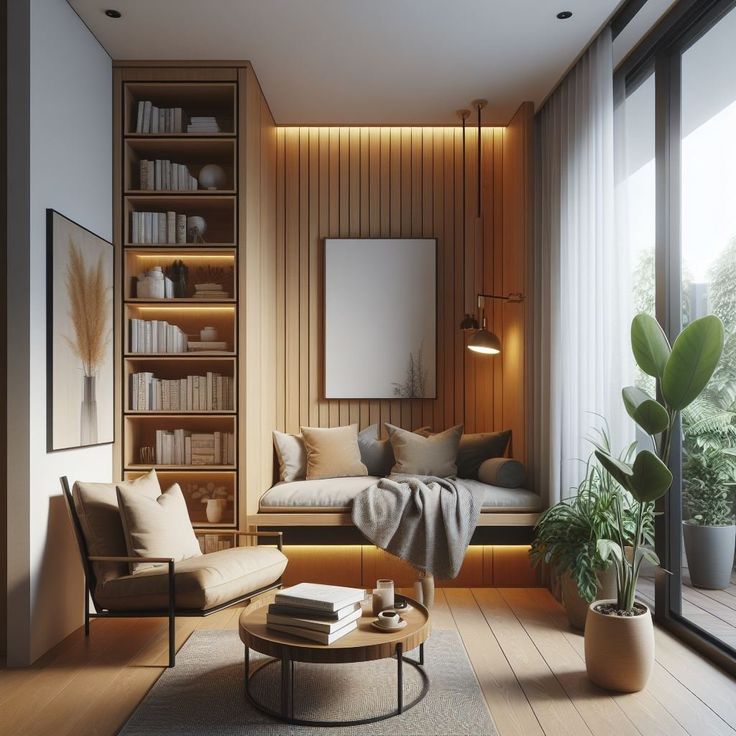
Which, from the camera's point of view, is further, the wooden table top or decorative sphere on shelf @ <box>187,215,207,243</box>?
decorative sphere on shelf @ <box>187,215,207,243</box>

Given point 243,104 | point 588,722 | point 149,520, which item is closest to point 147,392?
point 149,520

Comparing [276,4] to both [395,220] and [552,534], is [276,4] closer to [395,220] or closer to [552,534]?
[395,220]

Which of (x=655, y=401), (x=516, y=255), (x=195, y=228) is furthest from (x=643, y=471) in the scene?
(x=195, y=228)

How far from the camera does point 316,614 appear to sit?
2814 mm

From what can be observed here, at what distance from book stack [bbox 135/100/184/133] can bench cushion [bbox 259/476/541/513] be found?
2.44m

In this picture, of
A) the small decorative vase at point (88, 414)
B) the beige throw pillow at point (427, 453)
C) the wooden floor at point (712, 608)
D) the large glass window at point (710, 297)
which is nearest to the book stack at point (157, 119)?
the small decorative vase at point (88, 414)

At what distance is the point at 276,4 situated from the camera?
150 inches

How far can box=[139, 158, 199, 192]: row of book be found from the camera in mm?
4602

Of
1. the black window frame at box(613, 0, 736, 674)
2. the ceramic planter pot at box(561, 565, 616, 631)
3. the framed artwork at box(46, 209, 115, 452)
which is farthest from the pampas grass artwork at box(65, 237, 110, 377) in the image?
the black window frame at box(613, 0, 736, 674)

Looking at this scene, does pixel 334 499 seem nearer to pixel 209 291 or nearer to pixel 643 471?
pixel 209 291

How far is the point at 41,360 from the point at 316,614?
1835 millimetres

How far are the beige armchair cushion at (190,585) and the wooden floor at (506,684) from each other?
284 millimetres

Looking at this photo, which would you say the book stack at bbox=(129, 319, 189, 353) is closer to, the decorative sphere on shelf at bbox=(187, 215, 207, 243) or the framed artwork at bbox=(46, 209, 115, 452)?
the framed artwork at bbox=(46, 209, 115, 452)

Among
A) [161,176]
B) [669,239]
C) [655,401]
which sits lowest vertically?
[655,401]
